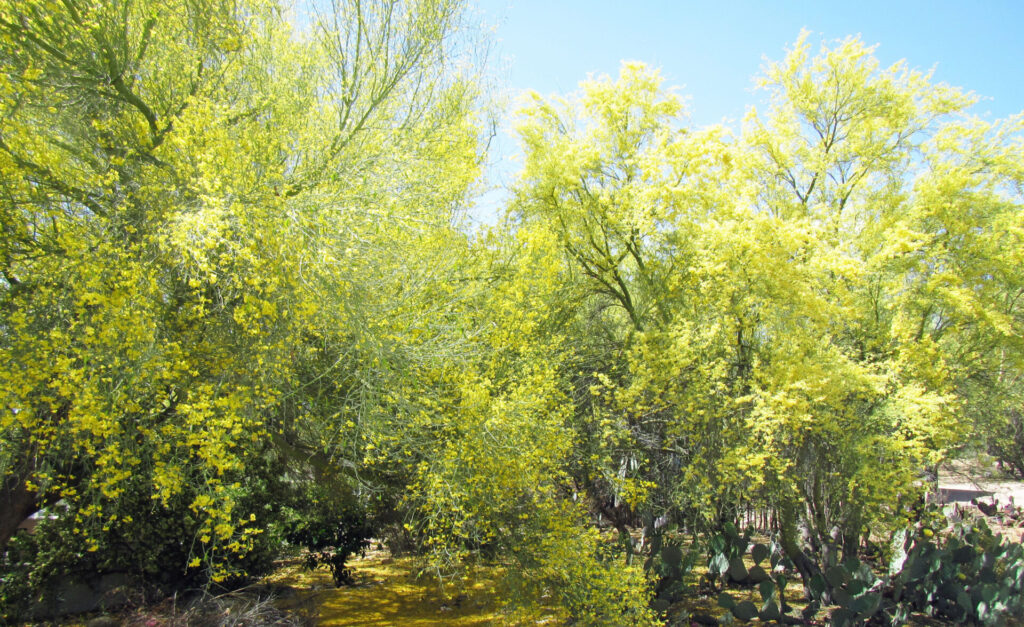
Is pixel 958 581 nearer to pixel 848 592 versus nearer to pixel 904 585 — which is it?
pixel 904 585

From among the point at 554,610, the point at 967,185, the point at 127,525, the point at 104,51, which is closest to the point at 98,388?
the point at 104,51

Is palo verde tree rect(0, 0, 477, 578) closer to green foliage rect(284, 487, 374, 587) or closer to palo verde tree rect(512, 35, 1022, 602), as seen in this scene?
green foliage rect(284, 487, 374, 587)

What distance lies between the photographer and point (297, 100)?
588 centimetres

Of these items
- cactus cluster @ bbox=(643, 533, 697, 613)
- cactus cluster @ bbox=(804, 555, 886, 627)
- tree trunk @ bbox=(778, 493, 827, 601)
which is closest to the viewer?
cactus cluster @ bbox=(804, 555, 886, 627)

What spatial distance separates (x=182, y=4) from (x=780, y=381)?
6.77 m

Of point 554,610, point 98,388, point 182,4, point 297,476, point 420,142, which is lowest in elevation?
point 554,610

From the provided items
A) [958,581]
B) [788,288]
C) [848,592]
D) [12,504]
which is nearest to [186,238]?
[12,504]

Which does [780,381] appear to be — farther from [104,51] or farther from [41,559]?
[41,559]

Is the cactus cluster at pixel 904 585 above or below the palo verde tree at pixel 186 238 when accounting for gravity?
below

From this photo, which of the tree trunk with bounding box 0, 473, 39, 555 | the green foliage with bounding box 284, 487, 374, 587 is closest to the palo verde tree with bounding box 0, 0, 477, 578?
the tree trunk with bounding box 0, 473, 39, 555

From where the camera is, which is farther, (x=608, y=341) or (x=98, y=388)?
(x=608, y=341)

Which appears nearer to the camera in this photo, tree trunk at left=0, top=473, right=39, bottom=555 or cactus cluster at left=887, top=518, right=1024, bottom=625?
tree trunk at left=0, top=473, right=39, bottom=555

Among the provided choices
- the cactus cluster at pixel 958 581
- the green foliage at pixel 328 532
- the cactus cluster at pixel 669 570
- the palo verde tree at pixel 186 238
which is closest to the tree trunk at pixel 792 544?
the cactus cluster at pixel 958 581

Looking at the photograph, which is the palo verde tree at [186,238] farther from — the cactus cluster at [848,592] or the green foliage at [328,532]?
the cactus cluster at [848,592]
